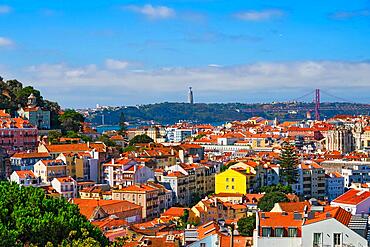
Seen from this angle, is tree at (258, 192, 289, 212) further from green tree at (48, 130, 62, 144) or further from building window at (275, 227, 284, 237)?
building window at (275, 227, 284, 237)

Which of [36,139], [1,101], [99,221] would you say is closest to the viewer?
[99,221]

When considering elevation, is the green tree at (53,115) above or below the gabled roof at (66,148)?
above

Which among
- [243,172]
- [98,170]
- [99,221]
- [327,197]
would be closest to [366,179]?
[327,197]

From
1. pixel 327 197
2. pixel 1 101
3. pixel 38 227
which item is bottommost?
pixel 327 197

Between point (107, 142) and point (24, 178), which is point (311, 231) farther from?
point (107, 142)

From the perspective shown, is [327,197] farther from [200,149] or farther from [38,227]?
[38,227]

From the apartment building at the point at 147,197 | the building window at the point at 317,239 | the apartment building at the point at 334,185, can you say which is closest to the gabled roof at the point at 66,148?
the apartment building at the point at 147,197

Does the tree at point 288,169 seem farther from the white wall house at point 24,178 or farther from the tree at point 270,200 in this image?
the white wall house at point 24,178
